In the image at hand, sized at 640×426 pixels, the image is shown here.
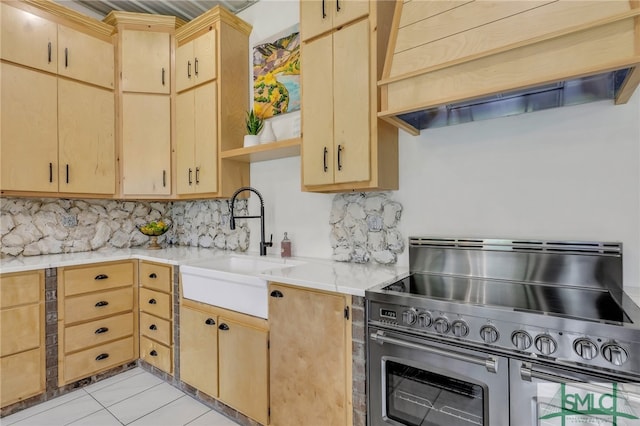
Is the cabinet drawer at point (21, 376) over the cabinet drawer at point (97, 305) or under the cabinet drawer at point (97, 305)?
under

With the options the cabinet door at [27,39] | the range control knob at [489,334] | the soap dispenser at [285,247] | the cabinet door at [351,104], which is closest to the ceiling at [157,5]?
the cabinet door at [27,39]

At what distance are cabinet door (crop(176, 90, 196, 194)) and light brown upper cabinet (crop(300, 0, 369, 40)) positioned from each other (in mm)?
1286

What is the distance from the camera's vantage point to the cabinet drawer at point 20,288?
214 centimetres

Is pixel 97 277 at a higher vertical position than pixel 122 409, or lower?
higher

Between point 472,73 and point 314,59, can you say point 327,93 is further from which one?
point 472,73

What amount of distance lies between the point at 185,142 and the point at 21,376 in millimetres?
2003

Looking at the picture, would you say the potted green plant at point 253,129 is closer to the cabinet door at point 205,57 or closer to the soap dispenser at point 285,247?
the cabinet door at point 205,57

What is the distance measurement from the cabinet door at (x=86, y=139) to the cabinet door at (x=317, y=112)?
6.24ft

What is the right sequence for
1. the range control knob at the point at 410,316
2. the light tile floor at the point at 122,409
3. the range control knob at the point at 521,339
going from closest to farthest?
the range control knob at the point at 521,339 < the range control knob at the point at 410,316 < the light tile floor at the point at 122,409

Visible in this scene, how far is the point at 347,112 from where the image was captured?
185 cm

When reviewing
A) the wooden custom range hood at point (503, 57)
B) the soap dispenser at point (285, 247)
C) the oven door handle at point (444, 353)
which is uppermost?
the wooden custom range hood at point (503, 57)

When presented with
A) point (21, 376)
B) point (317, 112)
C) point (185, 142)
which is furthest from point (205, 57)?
point (21, 376)

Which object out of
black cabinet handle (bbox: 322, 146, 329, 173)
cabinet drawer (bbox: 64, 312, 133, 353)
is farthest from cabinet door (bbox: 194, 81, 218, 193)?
cabinet drawer (bbox: 64, 312, 133, 353)

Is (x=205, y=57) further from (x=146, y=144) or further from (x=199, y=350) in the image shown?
(x=199, y=350)
